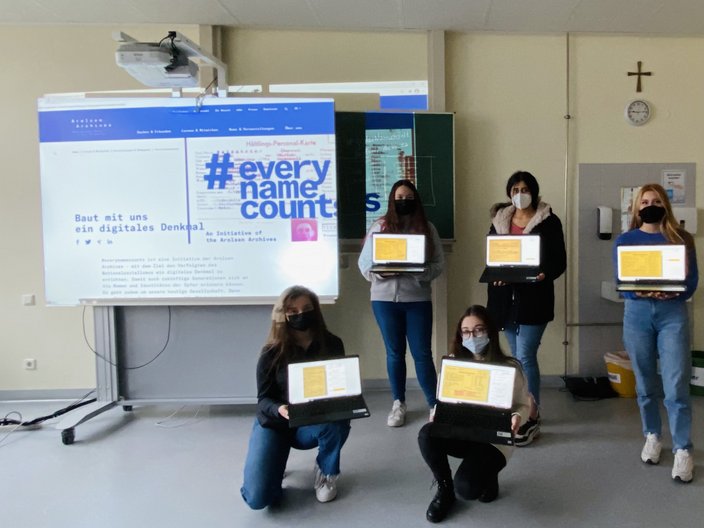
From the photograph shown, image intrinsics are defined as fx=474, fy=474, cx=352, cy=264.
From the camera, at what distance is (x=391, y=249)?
2.74 meters

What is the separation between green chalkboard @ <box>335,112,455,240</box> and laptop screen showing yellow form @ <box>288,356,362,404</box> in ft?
4.95

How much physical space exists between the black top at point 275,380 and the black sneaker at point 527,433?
3.86ft

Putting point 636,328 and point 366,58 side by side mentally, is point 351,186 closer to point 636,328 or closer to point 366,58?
point 366,58

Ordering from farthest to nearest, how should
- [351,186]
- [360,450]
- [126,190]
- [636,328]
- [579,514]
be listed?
[351,186] < [126,190] < [360,450] < [636,328] < [579,514]

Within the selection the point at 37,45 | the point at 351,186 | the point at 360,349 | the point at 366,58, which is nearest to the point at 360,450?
the point at 360,349

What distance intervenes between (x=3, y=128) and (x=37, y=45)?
2.10 feet

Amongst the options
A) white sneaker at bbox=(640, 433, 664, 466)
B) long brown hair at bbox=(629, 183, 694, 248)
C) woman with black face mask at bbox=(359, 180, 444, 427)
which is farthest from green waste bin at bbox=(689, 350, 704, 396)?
woman with black face mask at bbox=(359, 180, 444, 427)

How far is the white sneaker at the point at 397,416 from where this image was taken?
2889 millimetres

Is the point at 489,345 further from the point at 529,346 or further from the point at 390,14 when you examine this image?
the point at 390,14

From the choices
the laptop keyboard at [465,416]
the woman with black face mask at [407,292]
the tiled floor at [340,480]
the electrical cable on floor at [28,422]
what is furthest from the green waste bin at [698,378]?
the electrical cable on floor at [28,422]

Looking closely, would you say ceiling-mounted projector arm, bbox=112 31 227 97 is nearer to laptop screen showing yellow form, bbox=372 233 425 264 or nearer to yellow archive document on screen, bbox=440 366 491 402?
laptop screen showing yellow form, bbox=372 233 425 264

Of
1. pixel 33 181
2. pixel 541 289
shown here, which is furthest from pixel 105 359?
pixel 541 289

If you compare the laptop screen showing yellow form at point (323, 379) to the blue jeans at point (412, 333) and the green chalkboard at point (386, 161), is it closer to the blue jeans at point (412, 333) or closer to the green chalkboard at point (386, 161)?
the blue jeans at point (412, 333)

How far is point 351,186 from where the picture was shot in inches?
132
